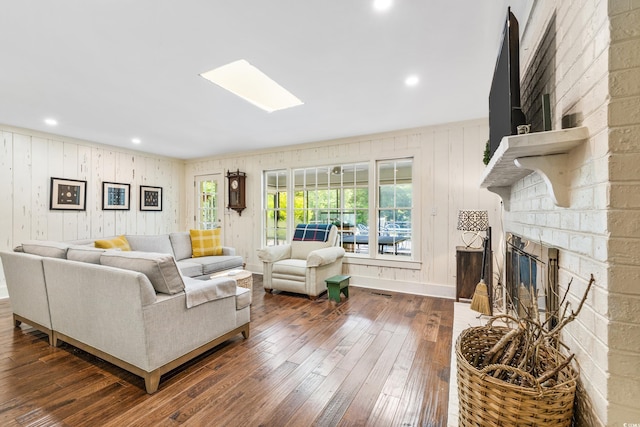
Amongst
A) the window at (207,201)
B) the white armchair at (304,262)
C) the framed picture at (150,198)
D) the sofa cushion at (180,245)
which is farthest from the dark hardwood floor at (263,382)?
the window at (207,201)

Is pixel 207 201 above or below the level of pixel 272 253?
above

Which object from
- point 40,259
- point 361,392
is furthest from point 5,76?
point 361,392

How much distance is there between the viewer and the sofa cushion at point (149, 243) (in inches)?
164

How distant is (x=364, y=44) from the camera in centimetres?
209

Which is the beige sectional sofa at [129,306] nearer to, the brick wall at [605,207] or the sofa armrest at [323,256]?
the sofa armrest at [323,256]

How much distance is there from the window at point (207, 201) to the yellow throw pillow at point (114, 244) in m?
2.17

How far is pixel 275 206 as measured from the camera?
18.1 ft

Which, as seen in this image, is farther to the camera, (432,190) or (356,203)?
(356,203)

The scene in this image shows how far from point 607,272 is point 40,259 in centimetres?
367

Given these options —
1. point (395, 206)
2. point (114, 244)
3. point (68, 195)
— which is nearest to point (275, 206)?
point (395, 206)

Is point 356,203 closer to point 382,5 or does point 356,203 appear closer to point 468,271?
point 468,271

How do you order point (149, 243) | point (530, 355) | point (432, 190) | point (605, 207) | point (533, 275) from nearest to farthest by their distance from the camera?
point (605, 207)
point (530, 355)
point (533, 275)
point (432, 190)
point (149, 243)

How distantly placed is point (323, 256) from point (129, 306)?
7.85 feet

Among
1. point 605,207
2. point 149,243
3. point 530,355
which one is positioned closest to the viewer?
point 605,207
